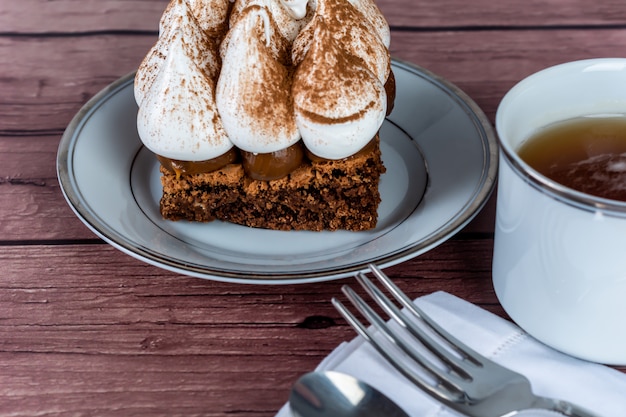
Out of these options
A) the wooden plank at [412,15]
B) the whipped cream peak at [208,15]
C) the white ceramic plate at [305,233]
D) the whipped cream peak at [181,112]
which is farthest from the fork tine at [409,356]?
the wooden plank at [412,15]

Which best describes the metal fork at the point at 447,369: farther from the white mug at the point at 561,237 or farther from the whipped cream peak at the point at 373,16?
the whipped cream peak at the point at 373,16

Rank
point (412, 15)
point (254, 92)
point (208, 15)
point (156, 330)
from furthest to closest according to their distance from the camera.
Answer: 1. point (412, 15)
2. point (208, 15)
3. point (254, 92)
4. point (156, 330)

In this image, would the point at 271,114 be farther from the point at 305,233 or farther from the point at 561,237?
the point at 561,237

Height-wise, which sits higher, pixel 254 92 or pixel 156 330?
pixel 254 92

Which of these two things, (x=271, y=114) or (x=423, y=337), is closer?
(x=423, y=337)

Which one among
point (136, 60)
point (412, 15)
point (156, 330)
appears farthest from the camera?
point (412, 15)

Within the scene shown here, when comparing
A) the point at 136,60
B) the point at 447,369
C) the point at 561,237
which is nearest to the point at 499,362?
the point at 447,369

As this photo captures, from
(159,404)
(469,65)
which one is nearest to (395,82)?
(469,65)

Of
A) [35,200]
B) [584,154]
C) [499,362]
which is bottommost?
[35,200]
